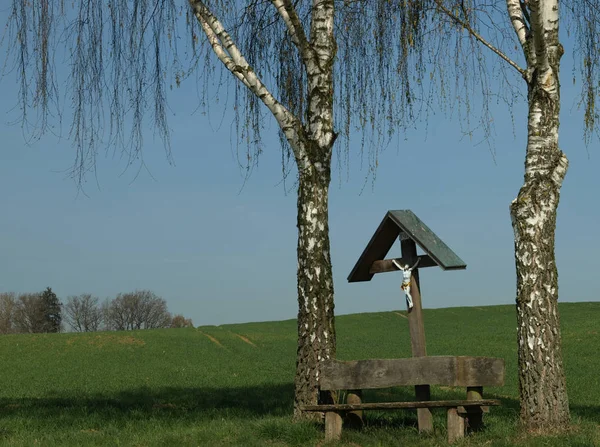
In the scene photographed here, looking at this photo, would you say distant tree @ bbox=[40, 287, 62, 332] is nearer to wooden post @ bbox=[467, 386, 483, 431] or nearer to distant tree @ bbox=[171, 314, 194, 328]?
distant tree @ bbox=[171, 314, 194, 328]

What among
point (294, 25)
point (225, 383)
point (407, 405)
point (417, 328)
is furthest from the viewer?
point (225, 383)

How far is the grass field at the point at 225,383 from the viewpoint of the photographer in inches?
Result: 417

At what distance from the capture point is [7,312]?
305ft

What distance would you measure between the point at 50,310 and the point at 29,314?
13.7ft

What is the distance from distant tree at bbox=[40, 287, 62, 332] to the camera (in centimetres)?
8853

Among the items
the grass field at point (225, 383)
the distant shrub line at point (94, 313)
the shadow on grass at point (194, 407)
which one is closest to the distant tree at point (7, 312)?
the distant shrub line at point (94, 313)

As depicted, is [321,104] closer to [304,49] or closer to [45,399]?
[304,49]

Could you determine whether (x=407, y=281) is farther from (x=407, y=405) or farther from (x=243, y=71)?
(x=243, y=71)

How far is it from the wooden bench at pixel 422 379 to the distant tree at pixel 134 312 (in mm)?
88160

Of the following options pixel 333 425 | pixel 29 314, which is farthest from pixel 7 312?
pixel 333 425

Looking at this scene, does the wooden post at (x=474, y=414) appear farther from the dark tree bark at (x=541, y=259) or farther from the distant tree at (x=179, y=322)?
the distant tree at (x=179, y=322)

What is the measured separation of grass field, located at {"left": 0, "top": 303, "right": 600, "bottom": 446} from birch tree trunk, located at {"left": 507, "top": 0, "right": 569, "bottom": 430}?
0.56 meters

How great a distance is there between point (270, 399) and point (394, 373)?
7154 millimetres

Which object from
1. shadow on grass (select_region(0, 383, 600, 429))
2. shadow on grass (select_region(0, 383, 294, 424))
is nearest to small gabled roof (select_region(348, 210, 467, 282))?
shadow on grass (select_region(0, 383, 600, 429))
